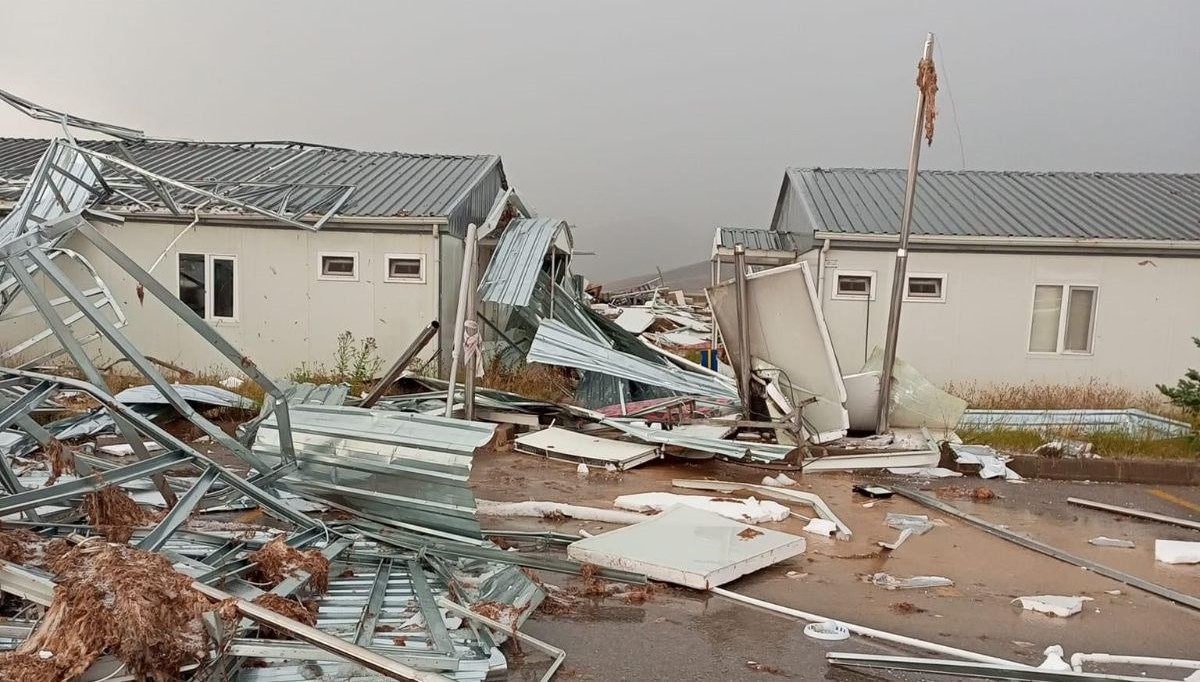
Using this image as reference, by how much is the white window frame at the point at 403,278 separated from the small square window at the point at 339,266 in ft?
1.48

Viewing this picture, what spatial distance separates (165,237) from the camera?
12.7m

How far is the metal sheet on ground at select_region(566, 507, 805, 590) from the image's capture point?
17.7ft

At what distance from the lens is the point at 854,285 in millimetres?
12930

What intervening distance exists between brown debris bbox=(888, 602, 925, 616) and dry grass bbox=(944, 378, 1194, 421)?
7439 mm

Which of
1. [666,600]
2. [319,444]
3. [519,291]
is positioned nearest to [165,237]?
[519,291]

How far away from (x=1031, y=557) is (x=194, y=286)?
11908 millimetres

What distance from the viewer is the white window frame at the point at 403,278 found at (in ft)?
40.4

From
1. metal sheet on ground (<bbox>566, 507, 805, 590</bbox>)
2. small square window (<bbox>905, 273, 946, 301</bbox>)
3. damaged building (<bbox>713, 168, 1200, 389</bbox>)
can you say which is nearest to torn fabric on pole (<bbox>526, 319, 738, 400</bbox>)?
damaged building (<bbox>713, 168, 1200, 389</bbox>)

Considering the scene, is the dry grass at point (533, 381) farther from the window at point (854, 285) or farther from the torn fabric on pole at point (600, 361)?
the window at point (854, 285)

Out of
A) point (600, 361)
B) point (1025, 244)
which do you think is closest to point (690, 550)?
point (600, 361)

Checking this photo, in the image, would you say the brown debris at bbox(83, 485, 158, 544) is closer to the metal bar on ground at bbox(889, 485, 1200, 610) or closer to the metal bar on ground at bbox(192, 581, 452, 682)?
the metal bar on ground at bbox(192, 581, 452, 682)

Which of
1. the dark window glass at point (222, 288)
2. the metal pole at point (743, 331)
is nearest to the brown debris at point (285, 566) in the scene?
the metal pole at point (743, 331)

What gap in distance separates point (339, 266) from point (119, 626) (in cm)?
980

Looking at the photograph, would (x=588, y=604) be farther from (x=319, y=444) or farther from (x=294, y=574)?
(x=319, y=444)
